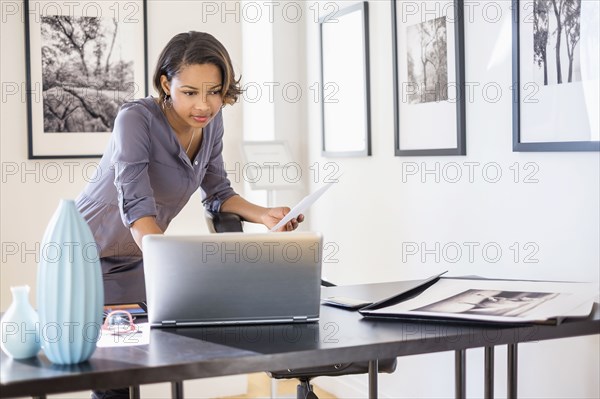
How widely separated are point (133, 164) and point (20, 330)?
803 millimetres

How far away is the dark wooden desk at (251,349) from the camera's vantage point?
126 centimetres

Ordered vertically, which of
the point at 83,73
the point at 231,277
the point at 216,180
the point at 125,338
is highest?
the point at 83,73

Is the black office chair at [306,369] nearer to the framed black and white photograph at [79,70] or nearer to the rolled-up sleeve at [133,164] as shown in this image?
the rolled-up sleeve at [133,164]

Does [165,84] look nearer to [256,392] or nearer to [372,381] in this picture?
[372,381]

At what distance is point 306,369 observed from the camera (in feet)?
7.85

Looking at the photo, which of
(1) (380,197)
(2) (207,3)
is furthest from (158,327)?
(2) (207,3)

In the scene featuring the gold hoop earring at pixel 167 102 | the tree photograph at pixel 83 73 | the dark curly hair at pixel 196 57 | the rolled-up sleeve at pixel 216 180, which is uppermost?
the tree photograph at pixel 83 73

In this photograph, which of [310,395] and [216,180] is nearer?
[310,395]

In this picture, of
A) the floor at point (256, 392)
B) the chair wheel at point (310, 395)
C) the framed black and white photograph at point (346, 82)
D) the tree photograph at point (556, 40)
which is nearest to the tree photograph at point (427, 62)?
the framed black and white photograph at point (346, 82)

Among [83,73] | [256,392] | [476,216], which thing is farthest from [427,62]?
[256,392]

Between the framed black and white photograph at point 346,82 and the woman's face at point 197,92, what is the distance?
4.92 feet

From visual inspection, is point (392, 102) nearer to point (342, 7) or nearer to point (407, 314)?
point (342, 7)

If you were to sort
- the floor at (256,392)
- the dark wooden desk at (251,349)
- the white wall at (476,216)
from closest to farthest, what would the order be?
the dark wooden desk at (251,349) < the white wall at (476,216) < the floor at (256,392)

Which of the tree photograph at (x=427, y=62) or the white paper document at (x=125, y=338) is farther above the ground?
the tree photograph at (x=427, y=62)
